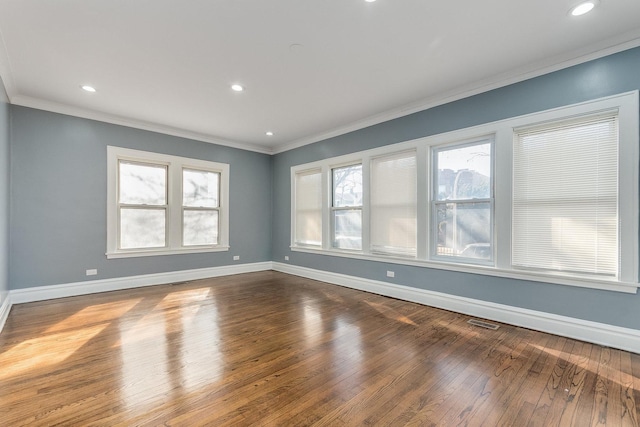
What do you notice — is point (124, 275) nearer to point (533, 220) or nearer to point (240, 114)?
point (240, 114)

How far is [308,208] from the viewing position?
20.3 feet

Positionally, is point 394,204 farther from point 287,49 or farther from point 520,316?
point 287,49

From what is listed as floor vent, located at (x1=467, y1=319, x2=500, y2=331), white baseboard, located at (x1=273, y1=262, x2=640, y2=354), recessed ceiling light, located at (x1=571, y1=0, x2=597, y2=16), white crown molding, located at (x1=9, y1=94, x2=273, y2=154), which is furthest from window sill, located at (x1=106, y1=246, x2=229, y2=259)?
recessed ceiling light, located at (x1=571, y1=0, x2=597, y2=16)

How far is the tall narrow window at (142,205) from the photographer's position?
16.5 ft

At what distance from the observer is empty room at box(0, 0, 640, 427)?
2092 mm

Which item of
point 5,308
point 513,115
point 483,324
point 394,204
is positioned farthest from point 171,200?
point 513,115

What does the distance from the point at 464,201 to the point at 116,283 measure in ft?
18.6

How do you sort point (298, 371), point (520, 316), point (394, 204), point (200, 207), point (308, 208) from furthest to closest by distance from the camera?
1. point (308, 208)
2. point (200, 207)
3. point (394, 204)
4. point (520, 316)
5. point (298, 371)

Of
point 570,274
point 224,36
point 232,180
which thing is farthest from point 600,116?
point 232,180

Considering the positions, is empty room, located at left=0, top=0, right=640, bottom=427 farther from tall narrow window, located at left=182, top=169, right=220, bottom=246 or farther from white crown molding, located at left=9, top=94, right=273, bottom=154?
tall narrow window, located at left=182, top=169, right=220, bottom=246

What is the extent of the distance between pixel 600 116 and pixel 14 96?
23.6 feet

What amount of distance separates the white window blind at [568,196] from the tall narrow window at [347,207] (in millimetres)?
2473

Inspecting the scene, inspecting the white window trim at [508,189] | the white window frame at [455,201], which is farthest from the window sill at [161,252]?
the white window frame at [455,201]

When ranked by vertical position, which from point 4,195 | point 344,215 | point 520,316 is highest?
point 4,195
